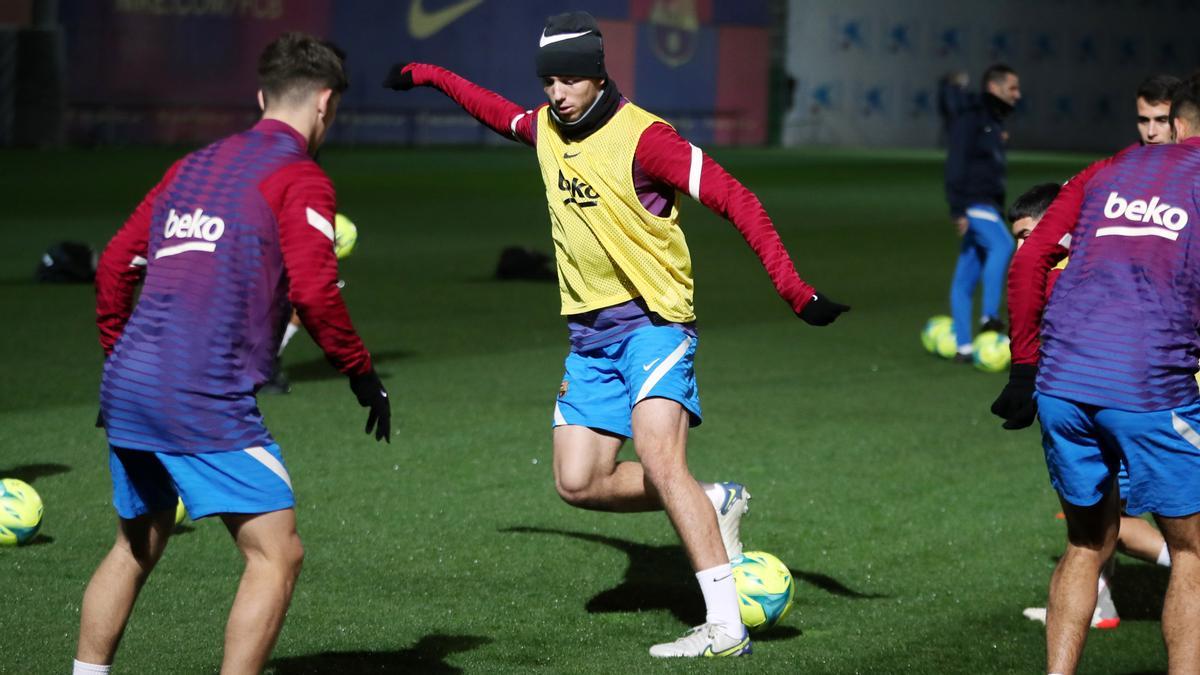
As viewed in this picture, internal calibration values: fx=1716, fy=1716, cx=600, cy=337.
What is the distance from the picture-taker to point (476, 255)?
67.6 ft

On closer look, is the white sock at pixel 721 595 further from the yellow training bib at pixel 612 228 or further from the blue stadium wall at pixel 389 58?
the blue stadium wall at pixel 389 58

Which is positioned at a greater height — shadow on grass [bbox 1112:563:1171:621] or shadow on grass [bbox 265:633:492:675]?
shadow on grass [bbox 265:633:492:675]

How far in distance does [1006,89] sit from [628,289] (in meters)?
7.84

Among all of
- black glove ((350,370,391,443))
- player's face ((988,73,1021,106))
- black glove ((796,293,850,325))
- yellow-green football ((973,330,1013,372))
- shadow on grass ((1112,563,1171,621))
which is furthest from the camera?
player's face ((988,73,1021,106))

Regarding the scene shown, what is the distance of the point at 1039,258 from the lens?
5113mm

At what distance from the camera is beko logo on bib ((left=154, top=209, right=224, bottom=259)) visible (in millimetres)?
4508

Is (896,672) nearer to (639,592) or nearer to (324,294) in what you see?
(639,592)

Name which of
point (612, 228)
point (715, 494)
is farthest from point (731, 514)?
point (612, 228)

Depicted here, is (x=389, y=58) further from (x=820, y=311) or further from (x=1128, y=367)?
(x=1128, y=367)

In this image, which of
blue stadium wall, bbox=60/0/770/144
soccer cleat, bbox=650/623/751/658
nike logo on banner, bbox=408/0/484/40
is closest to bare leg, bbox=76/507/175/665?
soccer cleat, bbox=650/623/751/658

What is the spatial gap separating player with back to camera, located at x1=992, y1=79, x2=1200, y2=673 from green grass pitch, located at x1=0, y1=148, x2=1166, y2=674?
109cm

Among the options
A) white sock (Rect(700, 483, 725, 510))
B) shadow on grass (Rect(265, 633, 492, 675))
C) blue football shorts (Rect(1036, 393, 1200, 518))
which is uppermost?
blue football shorts (Rect(1036, 393, 1200, 518))

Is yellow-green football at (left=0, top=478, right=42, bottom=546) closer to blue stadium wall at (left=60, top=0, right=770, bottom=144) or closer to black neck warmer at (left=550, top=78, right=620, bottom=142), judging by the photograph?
black neck warmer at (left=550, top=78, right=620, bottom=142)

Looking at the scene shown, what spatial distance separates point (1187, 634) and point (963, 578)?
7.27ft
